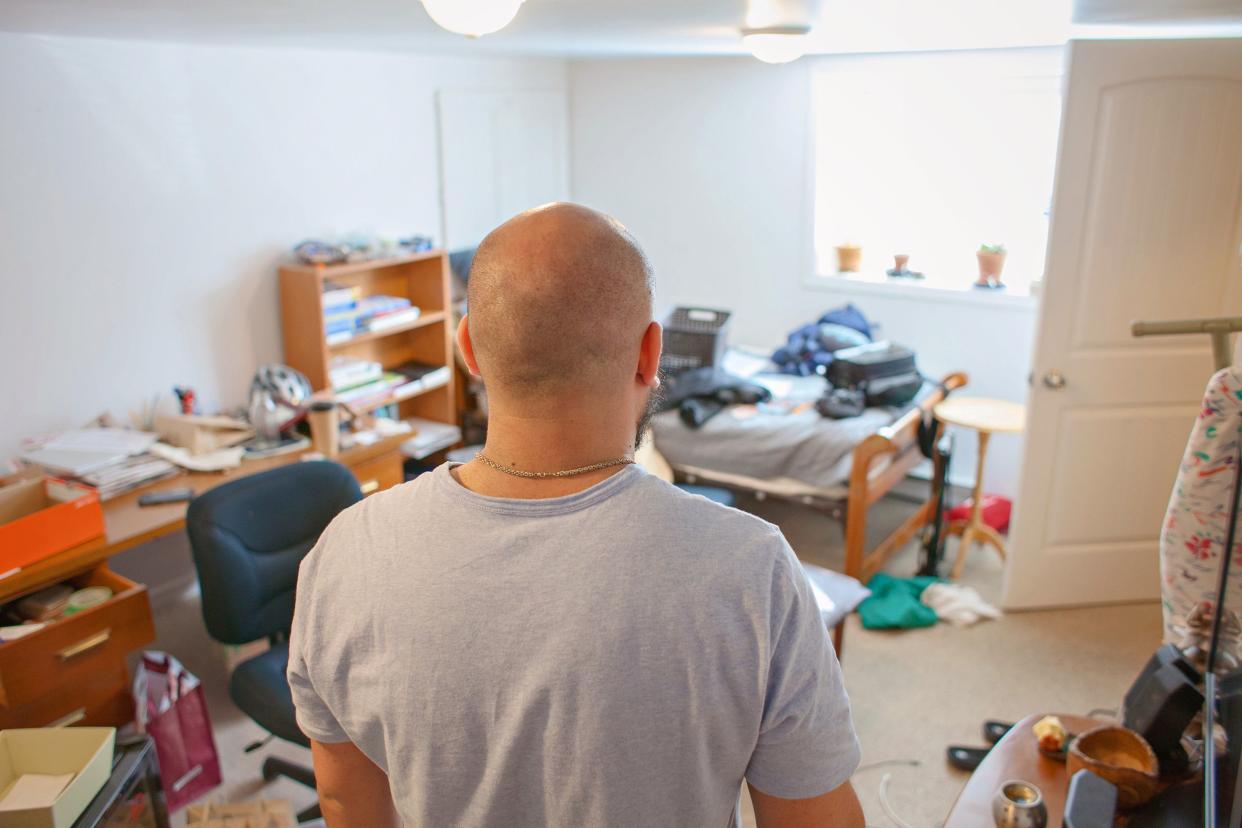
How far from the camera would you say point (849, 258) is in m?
4.88

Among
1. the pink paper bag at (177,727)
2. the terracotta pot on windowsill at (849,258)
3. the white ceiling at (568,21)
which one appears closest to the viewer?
the white ceiling at (568,21)

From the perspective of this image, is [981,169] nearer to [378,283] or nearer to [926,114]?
[926,114]

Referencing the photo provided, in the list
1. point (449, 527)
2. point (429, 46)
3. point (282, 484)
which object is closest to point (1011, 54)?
point (429, 46)

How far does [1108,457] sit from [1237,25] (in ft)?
4.78

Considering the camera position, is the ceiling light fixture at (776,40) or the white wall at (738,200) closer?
the ceiling light fixture at (776,40)

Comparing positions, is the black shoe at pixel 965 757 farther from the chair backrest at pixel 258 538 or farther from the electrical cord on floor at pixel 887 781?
the chair backrest at pixel 258 538

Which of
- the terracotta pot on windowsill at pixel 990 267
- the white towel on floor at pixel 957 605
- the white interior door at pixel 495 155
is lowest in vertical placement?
the white towel on floor at pixel 957 605

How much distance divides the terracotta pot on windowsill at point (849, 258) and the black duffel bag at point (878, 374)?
0.82 meters

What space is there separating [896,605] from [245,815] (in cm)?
238

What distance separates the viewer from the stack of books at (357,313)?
378 centimetres

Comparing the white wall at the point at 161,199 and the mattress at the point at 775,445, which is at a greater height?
the white wall at the point at 161,199

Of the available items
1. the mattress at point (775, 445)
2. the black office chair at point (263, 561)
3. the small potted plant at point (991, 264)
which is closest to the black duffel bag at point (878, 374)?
the mattress at point (775, 445)

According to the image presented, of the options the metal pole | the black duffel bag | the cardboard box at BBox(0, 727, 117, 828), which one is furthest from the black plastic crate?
the cardboard box at BBox(0, 727, 117, 828)

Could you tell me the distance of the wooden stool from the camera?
12.7 feet
